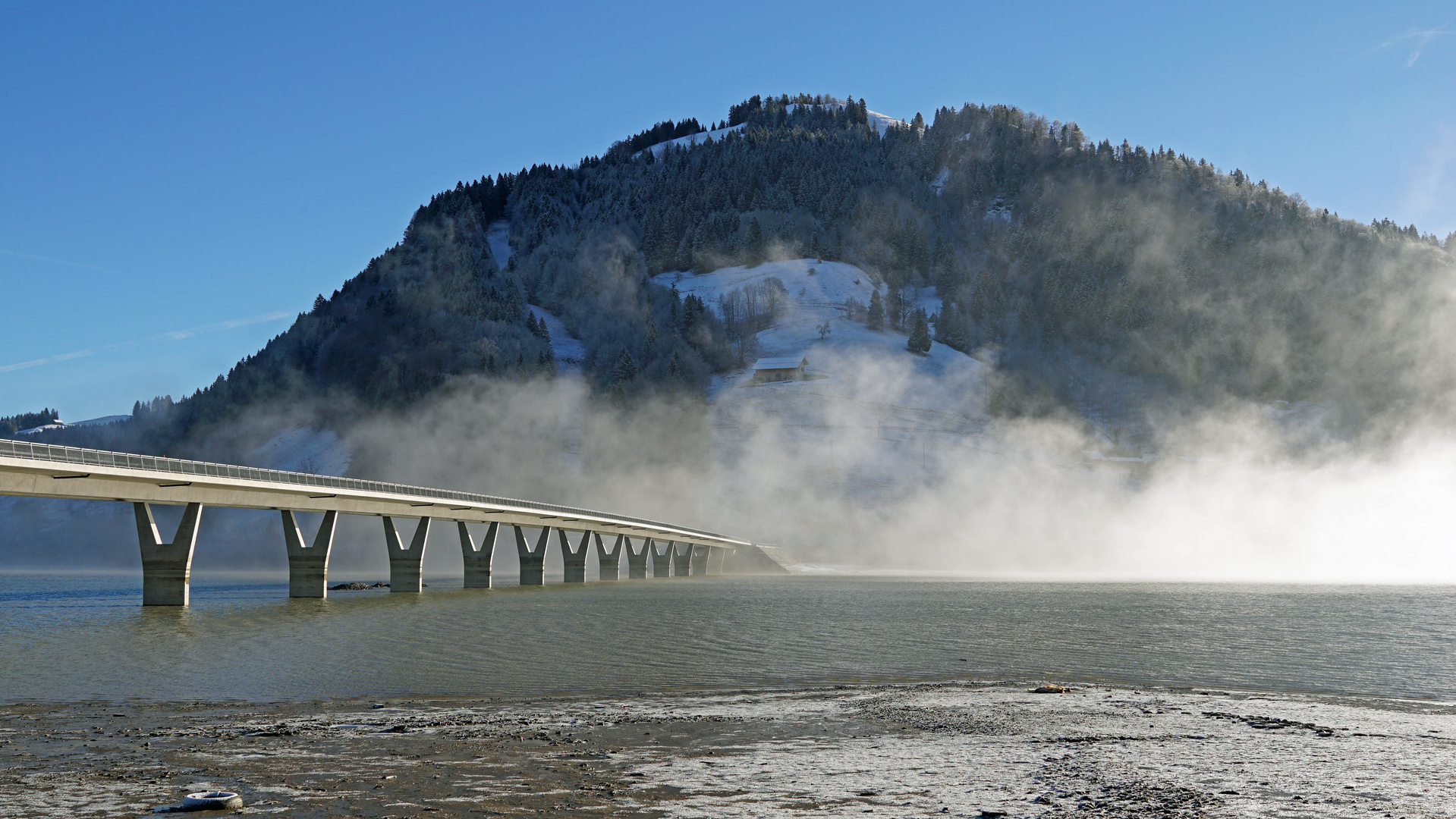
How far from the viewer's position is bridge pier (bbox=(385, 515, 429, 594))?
91.1 metres

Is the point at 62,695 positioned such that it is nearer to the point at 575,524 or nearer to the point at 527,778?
the point at 527,778

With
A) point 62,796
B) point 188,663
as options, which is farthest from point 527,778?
point 188,663

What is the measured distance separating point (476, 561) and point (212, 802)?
91.1m

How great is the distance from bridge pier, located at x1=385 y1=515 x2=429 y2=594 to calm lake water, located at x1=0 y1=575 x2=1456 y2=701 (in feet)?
26.2

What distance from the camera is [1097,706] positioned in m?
25.5

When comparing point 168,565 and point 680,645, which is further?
point 168,565

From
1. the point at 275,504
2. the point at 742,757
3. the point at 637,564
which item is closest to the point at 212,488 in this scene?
the point at 275,504

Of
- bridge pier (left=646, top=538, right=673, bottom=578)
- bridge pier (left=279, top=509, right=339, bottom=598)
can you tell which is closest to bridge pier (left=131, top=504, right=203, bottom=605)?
bridge pier (left=279, top=509, right=339, bottom=598)

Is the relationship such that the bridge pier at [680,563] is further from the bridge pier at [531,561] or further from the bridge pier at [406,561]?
the bridge pier at [406,561]

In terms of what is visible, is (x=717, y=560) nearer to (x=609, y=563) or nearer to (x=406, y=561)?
(x=609, y=563)

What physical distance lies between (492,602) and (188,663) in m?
39.8

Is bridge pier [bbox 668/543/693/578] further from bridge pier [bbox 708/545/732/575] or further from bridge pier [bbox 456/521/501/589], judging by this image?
bridge pier [bbox 456/521/501/589]

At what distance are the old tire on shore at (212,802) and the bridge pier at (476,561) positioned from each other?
Result: 290 feet

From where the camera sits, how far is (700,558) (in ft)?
570
